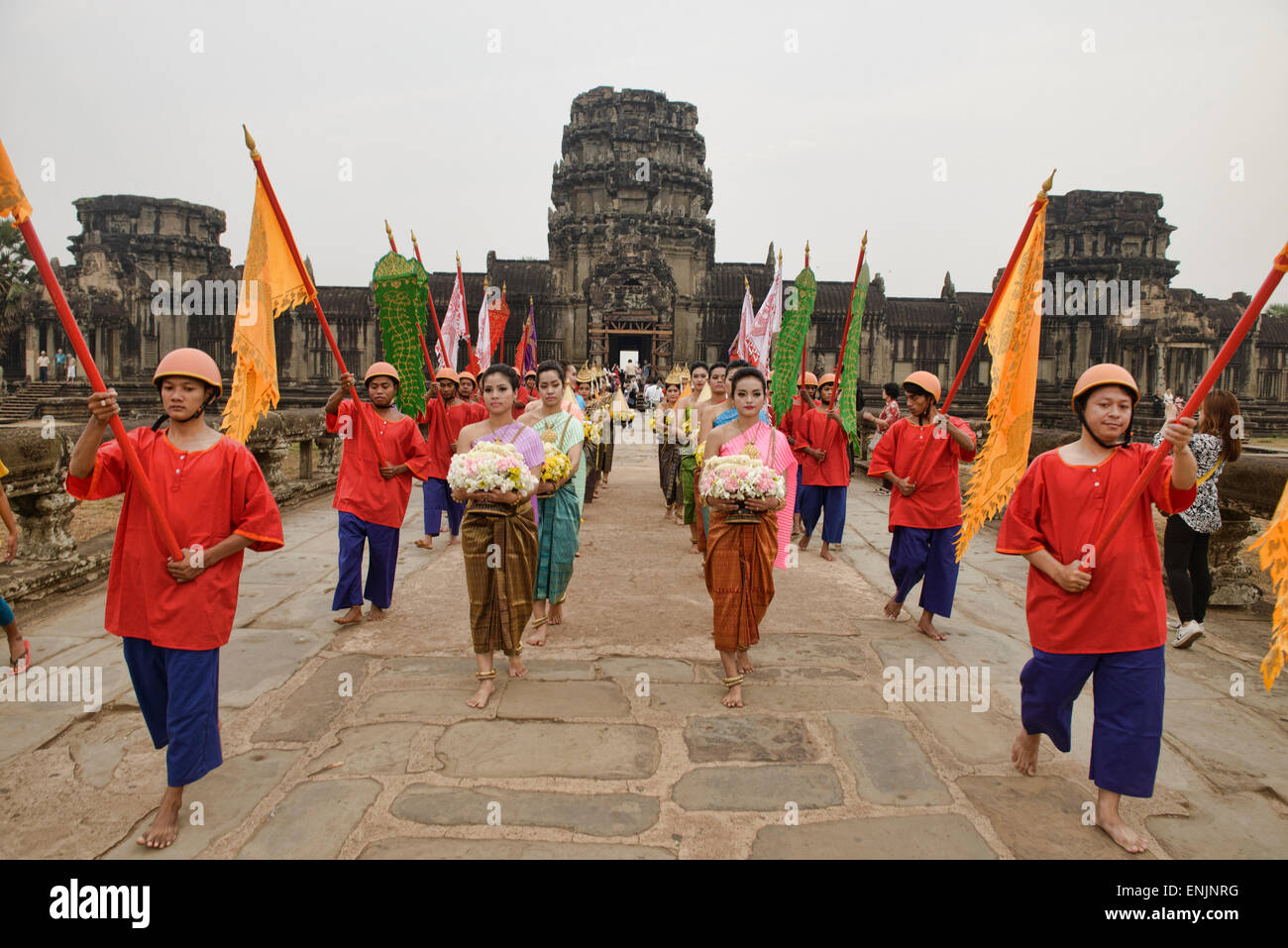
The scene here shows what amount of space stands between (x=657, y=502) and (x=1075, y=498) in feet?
28.7

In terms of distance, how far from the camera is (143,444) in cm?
301

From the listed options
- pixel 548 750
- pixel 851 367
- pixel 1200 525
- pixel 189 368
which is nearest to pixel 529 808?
pixel 548 750

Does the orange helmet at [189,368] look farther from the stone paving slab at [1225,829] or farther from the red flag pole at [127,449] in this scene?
the stone paving slab at [1225,829]

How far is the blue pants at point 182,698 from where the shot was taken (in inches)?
112

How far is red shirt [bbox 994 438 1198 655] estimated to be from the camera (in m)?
2.93

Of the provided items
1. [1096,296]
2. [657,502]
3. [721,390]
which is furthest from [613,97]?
[721,390]

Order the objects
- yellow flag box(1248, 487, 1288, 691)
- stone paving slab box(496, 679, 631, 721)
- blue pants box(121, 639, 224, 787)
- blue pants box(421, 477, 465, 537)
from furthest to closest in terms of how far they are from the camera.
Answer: blue pants box(421, 477, 465, 537), stone paving slab box(496, 679, 631, 721), blue pants box(121, 639, 224, 787), yellow flag box(1248, 487, 1288, 691)

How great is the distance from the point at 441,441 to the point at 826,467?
403 centimetres

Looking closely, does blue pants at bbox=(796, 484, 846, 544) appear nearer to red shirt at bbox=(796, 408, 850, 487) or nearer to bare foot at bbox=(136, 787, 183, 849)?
red shirt at bbox=(796, 408, 850, 487)

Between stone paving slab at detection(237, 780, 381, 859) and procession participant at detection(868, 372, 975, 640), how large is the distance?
152 inches

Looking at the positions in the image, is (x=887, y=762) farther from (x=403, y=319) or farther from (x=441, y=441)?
(x=441, y=441)

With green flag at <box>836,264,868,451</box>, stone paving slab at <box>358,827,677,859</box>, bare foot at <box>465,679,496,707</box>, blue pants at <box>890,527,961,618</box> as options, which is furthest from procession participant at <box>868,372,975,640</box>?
stone paving slab at <box>358,827,677,859</box>

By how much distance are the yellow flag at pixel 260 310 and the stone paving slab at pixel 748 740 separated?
8.55 ft
